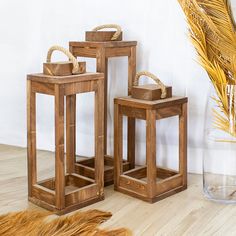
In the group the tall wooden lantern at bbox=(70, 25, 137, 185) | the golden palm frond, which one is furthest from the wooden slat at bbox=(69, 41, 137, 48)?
the golden palm frond

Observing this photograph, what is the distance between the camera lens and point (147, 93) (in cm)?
180

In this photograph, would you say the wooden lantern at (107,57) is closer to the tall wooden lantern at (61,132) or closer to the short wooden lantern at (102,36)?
the short wooden lantern at (102,36)

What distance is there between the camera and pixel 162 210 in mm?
1729

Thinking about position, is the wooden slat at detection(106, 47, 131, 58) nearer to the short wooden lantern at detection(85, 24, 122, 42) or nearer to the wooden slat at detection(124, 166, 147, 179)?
the short wooden lantern at detection(85, 24, 122, 42)

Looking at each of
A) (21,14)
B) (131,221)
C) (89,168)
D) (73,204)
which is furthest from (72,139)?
(21,14)

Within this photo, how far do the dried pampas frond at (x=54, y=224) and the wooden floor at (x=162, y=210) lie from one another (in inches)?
1.9

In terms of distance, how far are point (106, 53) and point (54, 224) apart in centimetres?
68

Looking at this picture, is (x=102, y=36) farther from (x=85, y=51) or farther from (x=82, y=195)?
(x=82, y=195)

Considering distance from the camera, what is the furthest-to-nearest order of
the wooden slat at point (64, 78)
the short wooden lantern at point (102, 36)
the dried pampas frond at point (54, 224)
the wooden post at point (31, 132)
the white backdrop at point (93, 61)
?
the white backdrop at point (93, 61) < the short wooden lantern at point (102, 36) < the wooden post at point (31, 132) < the wooden slat at point (64, 78) < the dried pampas frond at point (54, 224)

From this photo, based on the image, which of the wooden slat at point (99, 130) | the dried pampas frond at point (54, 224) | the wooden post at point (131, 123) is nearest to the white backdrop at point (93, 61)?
the wooden post at point (131, 123)

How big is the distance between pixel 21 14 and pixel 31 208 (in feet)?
3.56

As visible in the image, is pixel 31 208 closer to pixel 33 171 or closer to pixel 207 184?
pixel 33 171

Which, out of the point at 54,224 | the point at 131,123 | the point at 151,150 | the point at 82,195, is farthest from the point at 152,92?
the point at 54,224

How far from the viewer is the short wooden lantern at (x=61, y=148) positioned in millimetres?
1646
